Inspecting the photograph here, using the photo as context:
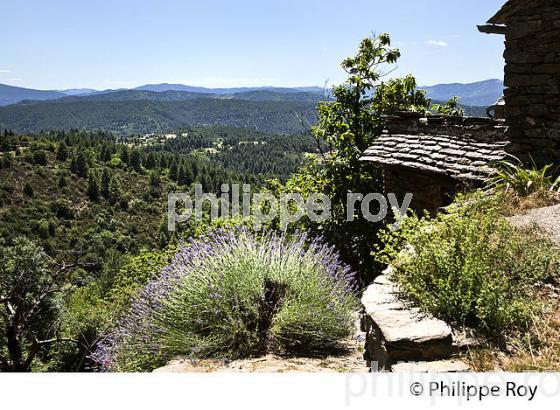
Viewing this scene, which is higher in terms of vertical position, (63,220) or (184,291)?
(184,291)

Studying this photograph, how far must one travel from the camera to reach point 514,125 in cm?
579

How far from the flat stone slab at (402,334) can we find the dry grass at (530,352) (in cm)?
16

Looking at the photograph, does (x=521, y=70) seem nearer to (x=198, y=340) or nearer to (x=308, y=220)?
(x=308, y=220)

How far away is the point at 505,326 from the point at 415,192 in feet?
14.1

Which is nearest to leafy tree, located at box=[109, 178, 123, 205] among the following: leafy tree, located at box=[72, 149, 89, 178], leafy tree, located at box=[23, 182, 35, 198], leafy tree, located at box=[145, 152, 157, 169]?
leafy tree, located at box=[72, 149, 89, 178]

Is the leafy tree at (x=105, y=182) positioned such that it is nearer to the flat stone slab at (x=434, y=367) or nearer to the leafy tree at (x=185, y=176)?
the leafy tree at (x=185, y=176)

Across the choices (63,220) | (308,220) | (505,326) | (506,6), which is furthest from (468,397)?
(63,220)

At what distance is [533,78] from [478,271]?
4.06 meters

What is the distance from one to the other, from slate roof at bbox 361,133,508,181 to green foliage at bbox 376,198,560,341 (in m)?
2.68

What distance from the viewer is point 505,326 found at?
2.44 meters

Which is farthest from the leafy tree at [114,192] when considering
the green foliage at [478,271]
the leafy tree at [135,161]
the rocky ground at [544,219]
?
the green foliage at [478,271]

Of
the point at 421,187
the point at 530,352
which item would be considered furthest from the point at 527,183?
the point at 530,352

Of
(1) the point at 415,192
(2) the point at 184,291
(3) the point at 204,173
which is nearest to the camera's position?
(2) the point at 184,291

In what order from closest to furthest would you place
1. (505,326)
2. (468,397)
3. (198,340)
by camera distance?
(468,397) < (505,326) < (198,340)
